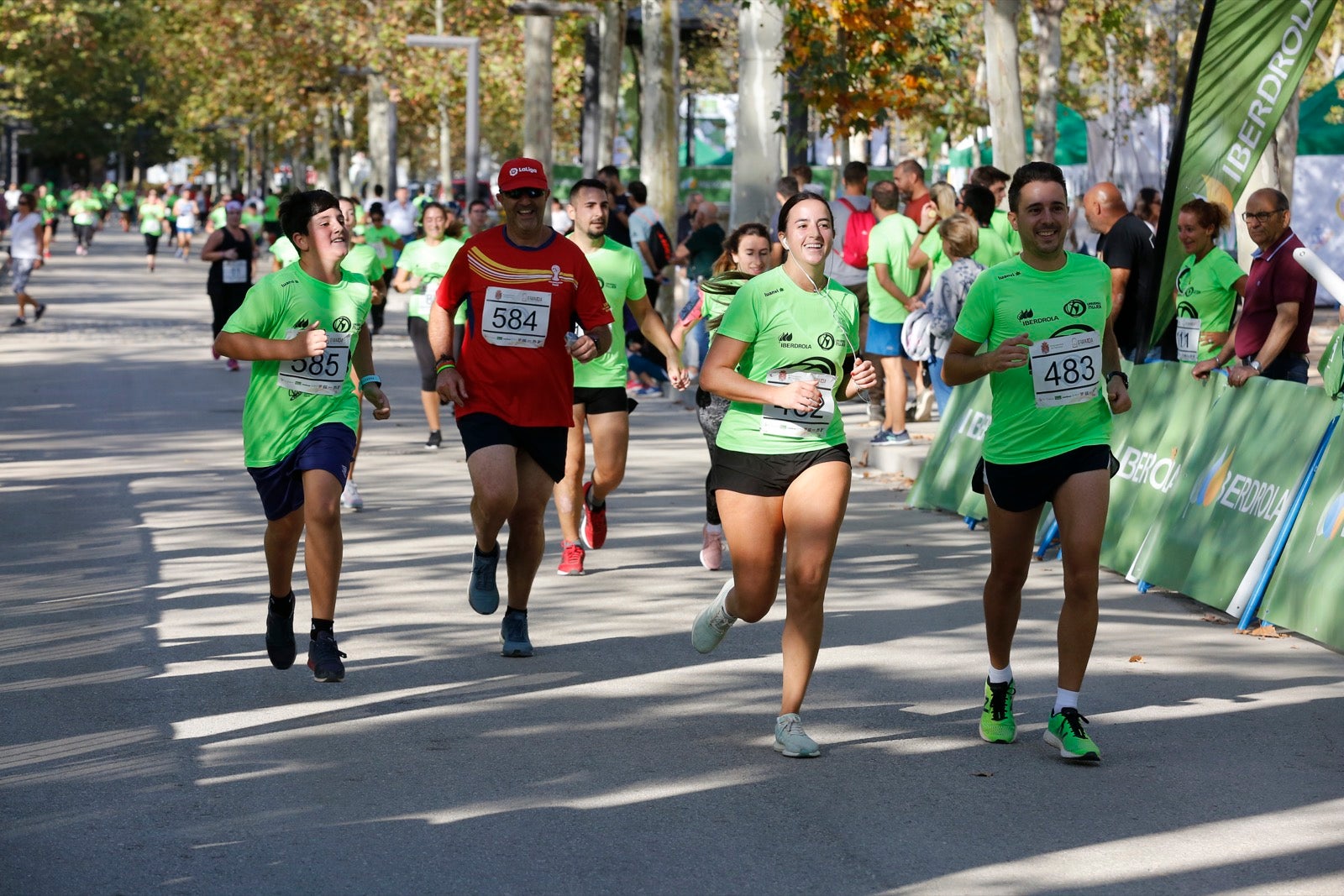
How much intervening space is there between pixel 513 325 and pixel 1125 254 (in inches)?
191

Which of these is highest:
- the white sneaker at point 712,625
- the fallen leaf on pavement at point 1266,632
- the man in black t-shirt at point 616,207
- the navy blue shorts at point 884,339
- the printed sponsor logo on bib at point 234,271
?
the man in black t-shirt at point 616,207

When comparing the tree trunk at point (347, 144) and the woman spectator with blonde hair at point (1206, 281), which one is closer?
the woman spectator with blonde hair at point (1206, 281)

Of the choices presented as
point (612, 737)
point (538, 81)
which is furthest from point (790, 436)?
point (538, 81)

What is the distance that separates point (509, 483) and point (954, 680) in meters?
1.89

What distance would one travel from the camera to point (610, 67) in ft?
104

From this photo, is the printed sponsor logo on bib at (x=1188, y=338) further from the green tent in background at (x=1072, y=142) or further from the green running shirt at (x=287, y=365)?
the green tent in background at (x=1072, y=142)

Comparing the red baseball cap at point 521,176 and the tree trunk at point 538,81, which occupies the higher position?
the tree trunk at point 538,81

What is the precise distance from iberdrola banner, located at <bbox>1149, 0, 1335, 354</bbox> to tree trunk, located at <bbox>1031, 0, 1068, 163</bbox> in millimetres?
18745

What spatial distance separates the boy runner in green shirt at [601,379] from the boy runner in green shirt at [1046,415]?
286 centimetres

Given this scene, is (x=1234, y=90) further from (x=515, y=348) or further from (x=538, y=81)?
(x=538, y=81)

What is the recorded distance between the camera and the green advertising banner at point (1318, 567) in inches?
316

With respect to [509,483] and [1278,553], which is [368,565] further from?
[1278,553]

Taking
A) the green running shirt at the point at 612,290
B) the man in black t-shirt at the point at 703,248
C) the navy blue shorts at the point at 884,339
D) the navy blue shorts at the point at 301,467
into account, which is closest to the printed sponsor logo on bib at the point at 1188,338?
the green running shirt at the point at 612,290

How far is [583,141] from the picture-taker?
3600 centimetres
